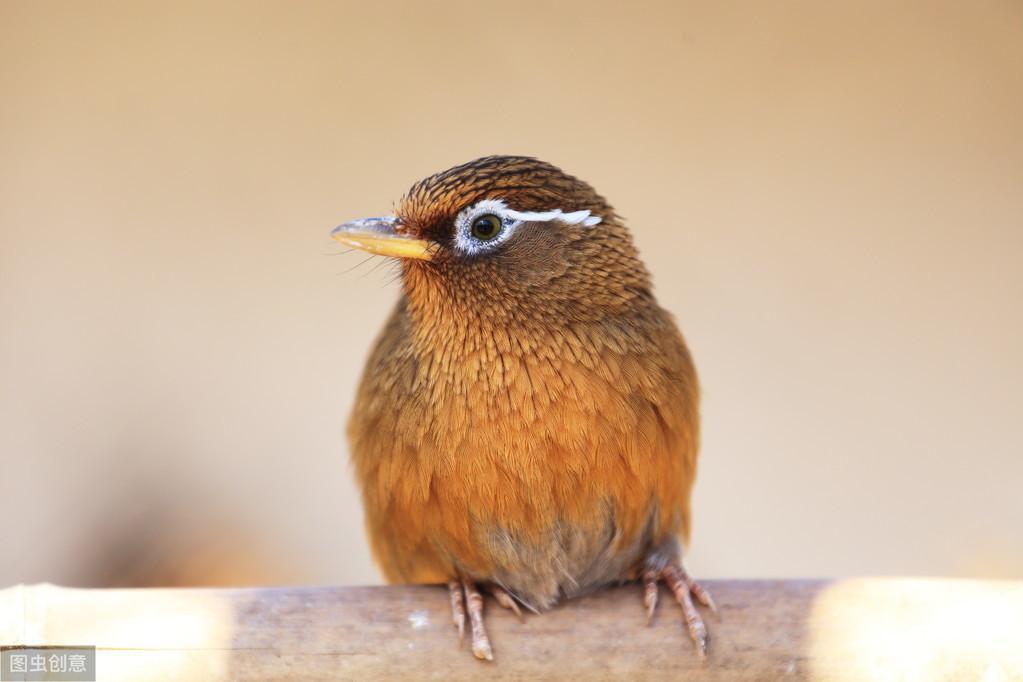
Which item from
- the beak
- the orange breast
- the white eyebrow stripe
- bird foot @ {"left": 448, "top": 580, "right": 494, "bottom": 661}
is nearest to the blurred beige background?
the white eyebrow stripe

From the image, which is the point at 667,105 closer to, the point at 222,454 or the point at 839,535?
the point at 839,535

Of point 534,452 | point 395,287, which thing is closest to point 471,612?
point 534,452

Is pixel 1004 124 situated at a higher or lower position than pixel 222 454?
higher

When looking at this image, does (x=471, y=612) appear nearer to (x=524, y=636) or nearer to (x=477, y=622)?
(x=477, y=622)

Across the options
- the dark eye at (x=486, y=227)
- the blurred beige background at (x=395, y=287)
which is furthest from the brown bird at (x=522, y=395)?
the blurred beige background at (x=395, y=287)

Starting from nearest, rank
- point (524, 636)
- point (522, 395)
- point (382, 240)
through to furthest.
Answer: point (382, 240) → point (522, 395) → point (524, 636)

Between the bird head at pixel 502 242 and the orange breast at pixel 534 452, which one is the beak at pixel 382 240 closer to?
the bird head at pixel 502 242

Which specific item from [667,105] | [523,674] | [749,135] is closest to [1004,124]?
[749,135]
